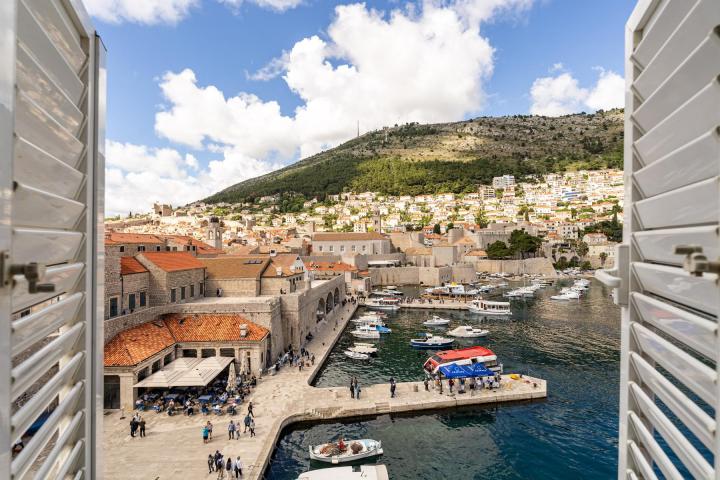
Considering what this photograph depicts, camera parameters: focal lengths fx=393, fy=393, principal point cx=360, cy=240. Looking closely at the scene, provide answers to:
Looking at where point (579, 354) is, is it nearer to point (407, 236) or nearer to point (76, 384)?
point (76, 384)

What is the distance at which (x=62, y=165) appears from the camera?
2217 mm

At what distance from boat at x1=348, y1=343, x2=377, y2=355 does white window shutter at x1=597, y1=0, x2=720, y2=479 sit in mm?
23242

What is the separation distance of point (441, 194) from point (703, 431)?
14658cm

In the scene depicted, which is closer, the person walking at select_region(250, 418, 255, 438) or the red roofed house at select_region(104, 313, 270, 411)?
the person walking at select_region(250, 418, 255, 438)

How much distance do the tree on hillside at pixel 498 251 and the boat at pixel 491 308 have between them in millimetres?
35237

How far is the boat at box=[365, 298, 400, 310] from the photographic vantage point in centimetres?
4122

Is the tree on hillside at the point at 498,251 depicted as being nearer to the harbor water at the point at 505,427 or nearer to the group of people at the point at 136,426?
the harbor water at the point at 505,427

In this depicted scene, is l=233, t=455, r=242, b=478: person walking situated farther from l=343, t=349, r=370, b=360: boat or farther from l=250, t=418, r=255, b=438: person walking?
l=343, t=349, r=370, b=360: boat

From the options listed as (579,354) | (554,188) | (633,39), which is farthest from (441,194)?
(633,39)

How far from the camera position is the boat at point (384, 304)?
135ft

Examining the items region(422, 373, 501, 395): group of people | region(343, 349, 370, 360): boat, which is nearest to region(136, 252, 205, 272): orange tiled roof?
region(343, 349, 370, 360): boat

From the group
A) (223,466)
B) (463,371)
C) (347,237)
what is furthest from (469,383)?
(347,237)

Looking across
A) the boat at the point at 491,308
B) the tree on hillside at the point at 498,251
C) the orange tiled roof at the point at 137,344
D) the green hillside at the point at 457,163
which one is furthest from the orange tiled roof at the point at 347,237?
the green hillside at the point at 457,163

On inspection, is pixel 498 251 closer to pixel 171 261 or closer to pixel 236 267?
pixel 236 267
